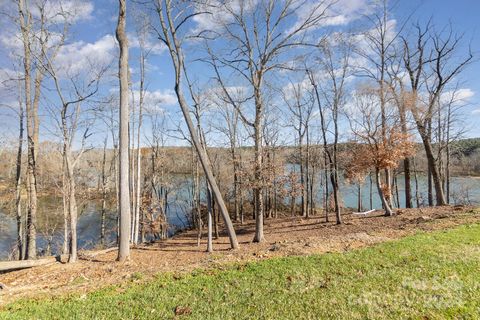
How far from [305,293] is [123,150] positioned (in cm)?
721

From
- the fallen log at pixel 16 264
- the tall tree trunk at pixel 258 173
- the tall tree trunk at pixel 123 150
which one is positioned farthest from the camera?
the tall tree trunk at pixel 258 173

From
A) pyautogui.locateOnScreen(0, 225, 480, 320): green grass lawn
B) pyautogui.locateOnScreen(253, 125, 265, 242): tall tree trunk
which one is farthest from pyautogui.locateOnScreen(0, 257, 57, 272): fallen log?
pyautogui.locateOnScreen(253, 125, 265, 242): tall tree trunk

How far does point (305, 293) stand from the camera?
4773 mm

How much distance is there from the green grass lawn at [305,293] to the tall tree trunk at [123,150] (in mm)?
4109

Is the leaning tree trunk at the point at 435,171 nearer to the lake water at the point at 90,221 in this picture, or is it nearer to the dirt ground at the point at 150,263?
the dirt ground at the point at 150,263

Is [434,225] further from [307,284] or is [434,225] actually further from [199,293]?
[199,293]

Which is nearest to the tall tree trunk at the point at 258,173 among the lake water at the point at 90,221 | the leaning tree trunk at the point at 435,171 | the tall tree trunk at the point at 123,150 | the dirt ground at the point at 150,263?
the dirt ground at the point at 150,263

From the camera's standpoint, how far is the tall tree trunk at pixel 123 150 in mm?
9445

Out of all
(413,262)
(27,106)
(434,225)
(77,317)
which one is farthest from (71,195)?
(434,225)

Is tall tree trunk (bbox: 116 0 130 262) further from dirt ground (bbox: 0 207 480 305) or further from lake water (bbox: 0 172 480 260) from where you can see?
lake water (bbox: 0 172 480 260)

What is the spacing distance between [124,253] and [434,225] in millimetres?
10898

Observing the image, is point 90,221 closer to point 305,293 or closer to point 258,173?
point 258,173

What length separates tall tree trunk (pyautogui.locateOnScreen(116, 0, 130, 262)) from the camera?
372 inches

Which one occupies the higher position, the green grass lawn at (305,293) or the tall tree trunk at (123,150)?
the tall tree trunk at (123,150)
